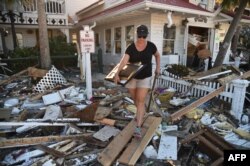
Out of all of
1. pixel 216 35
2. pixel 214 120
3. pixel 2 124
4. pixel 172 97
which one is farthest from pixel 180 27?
pixel 2 124

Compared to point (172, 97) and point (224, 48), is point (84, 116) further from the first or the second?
point (224, 48)

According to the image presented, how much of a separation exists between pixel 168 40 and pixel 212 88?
4592 mm

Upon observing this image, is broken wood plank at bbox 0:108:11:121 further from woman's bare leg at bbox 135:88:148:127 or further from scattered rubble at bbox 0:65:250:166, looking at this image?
woman's bare leg at bbox 135:88:148:127

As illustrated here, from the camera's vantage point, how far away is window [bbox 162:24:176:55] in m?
9.48

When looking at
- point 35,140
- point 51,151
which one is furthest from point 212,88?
point 35,140

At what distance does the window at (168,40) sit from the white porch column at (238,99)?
5022 mm

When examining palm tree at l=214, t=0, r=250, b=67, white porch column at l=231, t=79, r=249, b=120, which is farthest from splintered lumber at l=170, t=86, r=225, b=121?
palm tree at l=214, t=0, r=250, b=67

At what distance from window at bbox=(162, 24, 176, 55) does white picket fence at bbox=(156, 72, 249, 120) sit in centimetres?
267

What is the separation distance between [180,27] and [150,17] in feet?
7.12

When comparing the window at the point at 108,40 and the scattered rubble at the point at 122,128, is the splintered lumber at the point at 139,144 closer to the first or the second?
the scattered rubble at the point at 122,128

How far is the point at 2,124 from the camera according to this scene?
12.9 ft

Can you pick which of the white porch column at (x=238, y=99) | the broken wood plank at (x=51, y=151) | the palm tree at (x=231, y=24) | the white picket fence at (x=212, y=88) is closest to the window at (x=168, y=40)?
the palm tree at (x=231, y=24)

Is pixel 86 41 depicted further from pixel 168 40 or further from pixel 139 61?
pixel 168 40

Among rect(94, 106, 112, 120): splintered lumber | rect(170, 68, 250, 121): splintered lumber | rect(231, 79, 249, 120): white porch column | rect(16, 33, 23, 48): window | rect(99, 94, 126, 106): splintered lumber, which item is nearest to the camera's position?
rect(94, 106, 112, 120): splintered lumber
